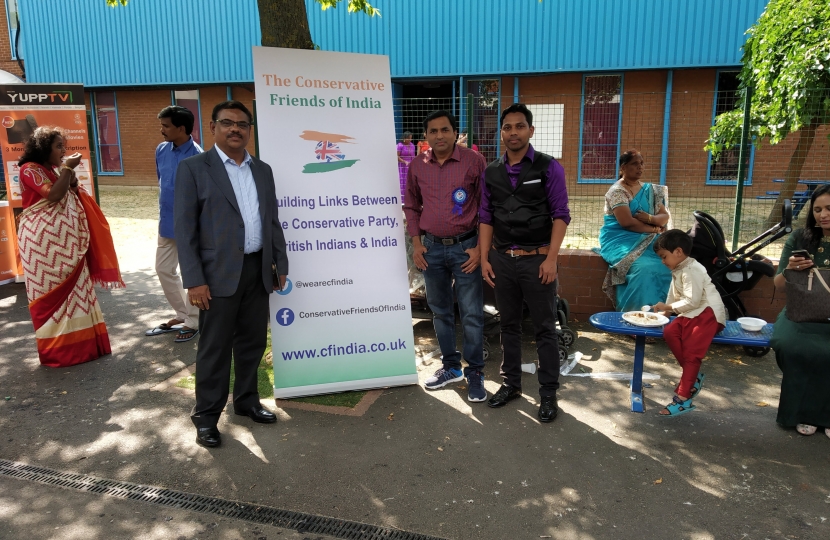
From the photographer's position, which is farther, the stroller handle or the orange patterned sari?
the orange patterned sari

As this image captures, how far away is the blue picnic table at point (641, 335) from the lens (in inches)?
160

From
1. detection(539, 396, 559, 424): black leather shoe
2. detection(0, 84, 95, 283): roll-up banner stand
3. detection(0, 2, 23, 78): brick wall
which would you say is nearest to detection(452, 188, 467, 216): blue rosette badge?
detection(539, 396, 559, 424): black leather shoe

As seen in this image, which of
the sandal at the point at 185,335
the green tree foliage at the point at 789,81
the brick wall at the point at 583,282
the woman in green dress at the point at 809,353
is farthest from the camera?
the green tree foliage at the point at 789,81

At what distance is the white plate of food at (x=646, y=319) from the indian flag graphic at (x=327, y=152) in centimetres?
223

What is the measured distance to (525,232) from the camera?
4.07 metres

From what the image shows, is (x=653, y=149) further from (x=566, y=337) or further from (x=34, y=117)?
(x=34, y=117)

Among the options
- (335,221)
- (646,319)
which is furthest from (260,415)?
(646,319)

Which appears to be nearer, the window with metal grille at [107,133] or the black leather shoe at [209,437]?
the black leather shoe at [209,437]

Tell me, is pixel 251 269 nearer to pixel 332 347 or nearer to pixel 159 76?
pixel 332 347

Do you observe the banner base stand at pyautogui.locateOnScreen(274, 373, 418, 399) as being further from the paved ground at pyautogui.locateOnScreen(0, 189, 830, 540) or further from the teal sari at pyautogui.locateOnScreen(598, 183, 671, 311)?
the teal sari at pyautogui.locateOnScreen(598, 183, 671, 311)

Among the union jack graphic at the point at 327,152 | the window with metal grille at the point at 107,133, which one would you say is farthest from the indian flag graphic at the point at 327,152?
the window with metal grille at the point at 107,133

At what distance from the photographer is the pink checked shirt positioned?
4398 mm

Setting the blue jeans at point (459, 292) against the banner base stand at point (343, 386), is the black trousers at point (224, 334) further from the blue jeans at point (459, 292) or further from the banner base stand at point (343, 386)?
the blue jeans at point (459, 292)

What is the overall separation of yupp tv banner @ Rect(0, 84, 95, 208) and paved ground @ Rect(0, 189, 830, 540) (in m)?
4.05
